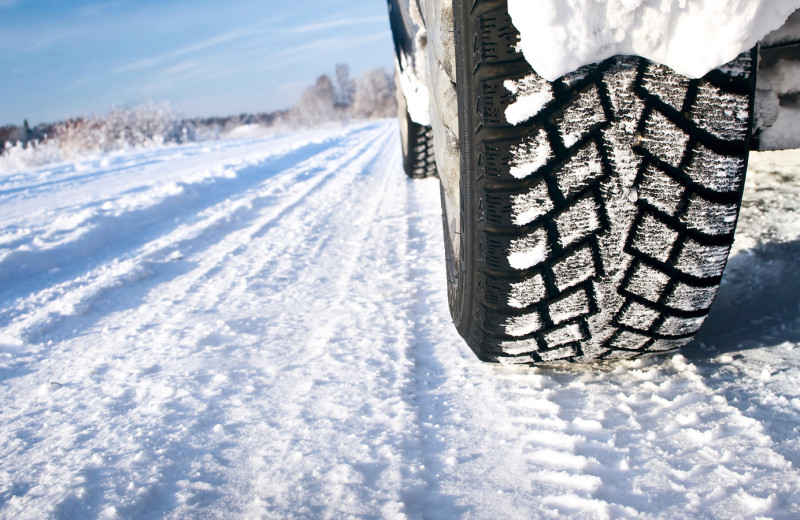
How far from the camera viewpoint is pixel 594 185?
866 millimetres

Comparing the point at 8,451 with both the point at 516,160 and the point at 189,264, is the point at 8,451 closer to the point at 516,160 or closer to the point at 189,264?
the point at 516,160

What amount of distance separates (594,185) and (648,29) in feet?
0.83

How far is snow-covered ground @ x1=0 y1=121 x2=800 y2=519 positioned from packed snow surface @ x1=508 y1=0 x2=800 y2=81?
63cm

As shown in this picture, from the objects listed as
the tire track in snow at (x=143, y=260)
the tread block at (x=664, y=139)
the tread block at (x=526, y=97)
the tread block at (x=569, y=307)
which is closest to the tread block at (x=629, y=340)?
the tread block at (x=569, y=307)

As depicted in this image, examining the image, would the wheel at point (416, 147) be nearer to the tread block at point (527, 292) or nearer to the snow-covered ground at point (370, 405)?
the snow-covered ground at point (370, 405)

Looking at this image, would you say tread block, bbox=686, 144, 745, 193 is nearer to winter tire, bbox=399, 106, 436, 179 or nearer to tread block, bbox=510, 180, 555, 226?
tread block, bbox=510, 180, 555, 226

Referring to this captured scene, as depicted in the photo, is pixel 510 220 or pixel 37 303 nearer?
pixel 510 220

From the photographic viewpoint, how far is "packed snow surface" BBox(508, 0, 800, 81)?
76 centimetres

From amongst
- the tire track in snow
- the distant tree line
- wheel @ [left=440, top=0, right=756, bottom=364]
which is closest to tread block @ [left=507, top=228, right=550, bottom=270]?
wheel @ [left=440, top=0, right=756, bottom=364]

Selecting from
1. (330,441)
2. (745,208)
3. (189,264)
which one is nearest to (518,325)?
(330,441)

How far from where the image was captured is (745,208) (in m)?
1.72

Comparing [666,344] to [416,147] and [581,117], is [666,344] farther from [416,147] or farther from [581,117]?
[416,147]

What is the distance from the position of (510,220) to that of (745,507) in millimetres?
550

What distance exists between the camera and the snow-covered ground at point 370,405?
2.62ft
